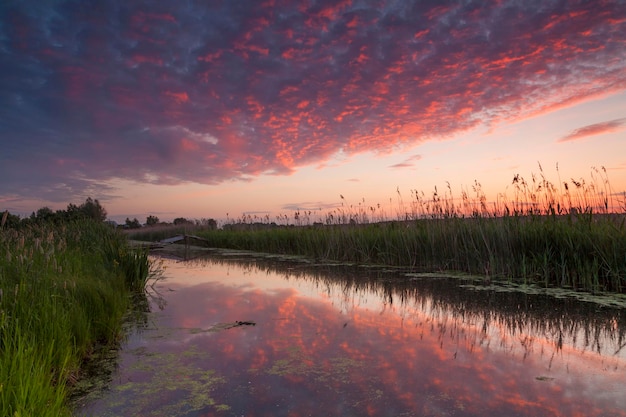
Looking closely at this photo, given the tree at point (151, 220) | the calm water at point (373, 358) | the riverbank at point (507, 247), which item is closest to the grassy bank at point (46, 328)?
the calm water at point (373, 358)

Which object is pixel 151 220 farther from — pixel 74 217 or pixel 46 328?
pixel 46 328

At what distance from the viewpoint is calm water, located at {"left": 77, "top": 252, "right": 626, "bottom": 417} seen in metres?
2.87

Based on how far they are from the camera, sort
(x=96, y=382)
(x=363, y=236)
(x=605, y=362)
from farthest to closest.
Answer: (x=363, y=236), (x=605, y=362), (x=96, y=382)

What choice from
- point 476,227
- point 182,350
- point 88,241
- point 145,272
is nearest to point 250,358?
point 182,350

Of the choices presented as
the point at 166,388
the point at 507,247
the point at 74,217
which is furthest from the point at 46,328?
the point at 74,217

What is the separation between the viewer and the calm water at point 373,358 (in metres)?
2.87

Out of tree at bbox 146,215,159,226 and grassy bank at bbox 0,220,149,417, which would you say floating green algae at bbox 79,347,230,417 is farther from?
tree at bbox 146,215,159,226

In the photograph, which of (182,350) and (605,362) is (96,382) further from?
(605,362)

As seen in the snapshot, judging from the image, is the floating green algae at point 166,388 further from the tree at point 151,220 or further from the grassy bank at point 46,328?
the tree at point 151,220

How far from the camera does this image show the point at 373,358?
3797 mm

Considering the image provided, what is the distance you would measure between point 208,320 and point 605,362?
442 cm

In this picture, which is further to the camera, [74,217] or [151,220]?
[151,220]

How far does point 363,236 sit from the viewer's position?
1146cm

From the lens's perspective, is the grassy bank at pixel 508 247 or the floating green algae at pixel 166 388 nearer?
the floating green algae at pixel 166 388
